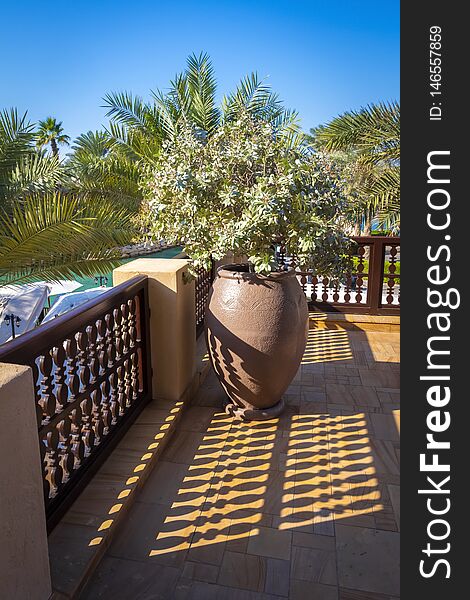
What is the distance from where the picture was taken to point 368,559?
178 centimetres

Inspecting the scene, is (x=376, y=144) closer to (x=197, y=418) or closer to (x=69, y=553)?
(x=197, y=418)

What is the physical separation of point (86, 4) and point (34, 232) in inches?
468

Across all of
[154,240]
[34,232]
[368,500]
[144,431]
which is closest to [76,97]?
[34,232]

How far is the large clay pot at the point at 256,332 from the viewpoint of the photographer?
106 inches

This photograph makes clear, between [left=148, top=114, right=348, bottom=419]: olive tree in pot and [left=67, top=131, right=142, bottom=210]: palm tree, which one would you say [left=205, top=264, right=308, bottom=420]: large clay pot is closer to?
[left=148, top=114, right=348, bottom=419]: olive tree in pot

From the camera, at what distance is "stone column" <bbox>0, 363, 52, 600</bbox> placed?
1215 mm

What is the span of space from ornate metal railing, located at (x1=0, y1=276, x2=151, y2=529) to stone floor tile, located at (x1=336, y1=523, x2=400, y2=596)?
1.18m

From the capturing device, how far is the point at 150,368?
2.97m

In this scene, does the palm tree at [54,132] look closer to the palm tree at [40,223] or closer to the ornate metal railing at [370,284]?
the palm tree at [40,223]

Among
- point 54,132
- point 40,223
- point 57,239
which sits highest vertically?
point 54,132

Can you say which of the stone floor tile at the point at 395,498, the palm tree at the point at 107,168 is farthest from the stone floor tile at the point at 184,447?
the palm tree at the point at 107,168

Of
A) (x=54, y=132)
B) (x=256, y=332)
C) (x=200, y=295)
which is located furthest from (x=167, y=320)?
(x=54, y=132)

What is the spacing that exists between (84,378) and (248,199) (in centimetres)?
131

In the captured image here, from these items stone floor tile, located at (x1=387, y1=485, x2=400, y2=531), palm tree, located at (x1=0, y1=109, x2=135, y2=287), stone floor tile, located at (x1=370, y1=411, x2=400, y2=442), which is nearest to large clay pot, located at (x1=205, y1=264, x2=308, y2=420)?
stone floor tile, located at (x1=370, y1=411, x2=400, y2=442)
